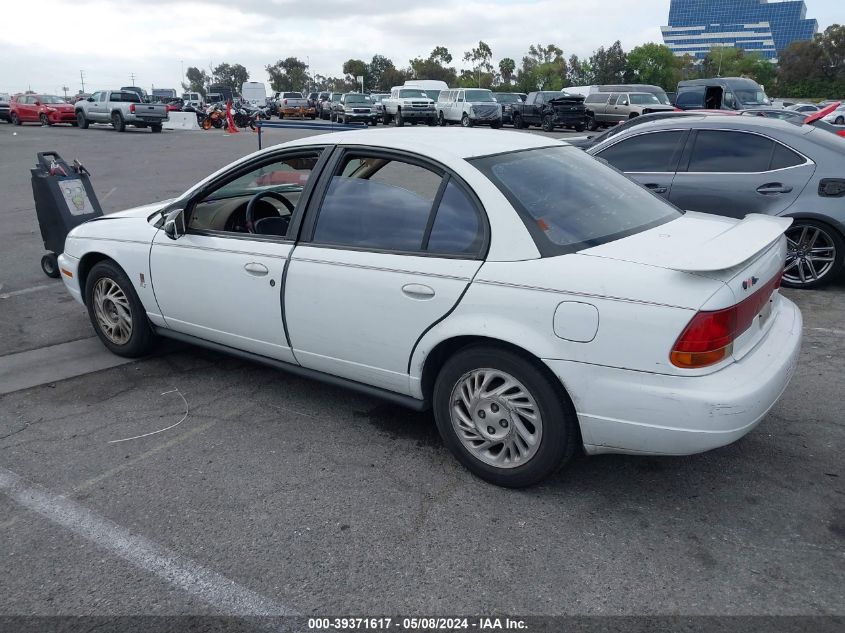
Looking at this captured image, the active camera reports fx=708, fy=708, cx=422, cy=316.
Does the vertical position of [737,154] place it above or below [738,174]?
above

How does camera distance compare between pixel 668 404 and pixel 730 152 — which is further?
pixel 730 152

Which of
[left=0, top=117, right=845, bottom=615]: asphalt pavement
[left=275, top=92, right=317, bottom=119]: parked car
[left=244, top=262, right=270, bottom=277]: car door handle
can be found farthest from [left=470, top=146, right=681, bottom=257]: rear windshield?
[left=275, top=92, right=317, bottom=119]: parked car

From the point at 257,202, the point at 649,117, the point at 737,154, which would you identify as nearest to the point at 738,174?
the point at 737,154

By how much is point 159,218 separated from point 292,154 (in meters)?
1.14

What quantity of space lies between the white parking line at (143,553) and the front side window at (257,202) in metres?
1.76

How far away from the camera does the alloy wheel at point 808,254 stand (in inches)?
256

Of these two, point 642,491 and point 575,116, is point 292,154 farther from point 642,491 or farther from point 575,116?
point 575,116

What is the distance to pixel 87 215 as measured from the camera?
687cm

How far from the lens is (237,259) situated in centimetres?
409

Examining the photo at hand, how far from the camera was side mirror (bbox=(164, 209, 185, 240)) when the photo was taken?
4.31 m

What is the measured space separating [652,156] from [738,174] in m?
0.86

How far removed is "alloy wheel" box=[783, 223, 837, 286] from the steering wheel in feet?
15.5

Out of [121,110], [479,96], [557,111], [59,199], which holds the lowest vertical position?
[59,199]

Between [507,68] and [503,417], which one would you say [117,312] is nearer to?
[503,417]
